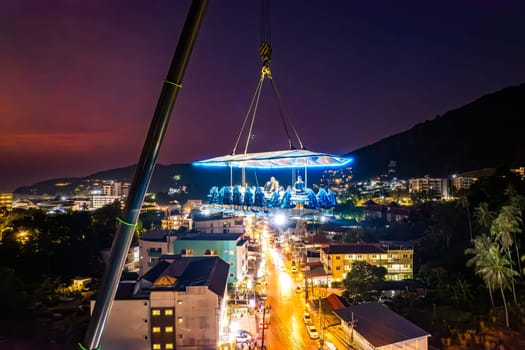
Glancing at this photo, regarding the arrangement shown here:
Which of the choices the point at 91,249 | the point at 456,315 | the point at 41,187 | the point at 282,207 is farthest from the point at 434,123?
the point at 41,187

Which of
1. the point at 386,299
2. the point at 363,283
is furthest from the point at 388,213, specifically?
the point at 363,283

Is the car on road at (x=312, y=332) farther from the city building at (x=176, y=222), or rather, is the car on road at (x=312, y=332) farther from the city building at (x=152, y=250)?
the city building at (x=176, y=222)

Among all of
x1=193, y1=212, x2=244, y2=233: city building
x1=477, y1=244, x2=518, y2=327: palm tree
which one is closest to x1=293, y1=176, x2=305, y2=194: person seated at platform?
x1=477, y1=244, x2=518, y2=327: palm tree

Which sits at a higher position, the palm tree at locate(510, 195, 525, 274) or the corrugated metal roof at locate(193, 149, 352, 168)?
the corrugated metal roof at locate(193, 149, 352, 168)

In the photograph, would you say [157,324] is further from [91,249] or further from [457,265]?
[457,265]

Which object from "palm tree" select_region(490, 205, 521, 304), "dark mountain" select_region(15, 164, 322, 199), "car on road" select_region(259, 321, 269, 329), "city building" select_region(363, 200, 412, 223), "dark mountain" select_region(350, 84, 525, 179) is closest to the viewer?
"car on road" select_region(259, 321, 269, 329)

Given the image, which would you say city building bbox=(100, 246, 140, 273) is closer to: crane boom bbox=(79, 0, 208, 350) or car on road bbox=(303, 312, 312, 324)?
car on road bbox=(303, 312, 312, 324)

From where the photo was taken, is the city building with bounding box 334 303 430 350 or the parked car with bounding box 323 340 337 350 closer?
the city building with bounding box 334 303 430 350

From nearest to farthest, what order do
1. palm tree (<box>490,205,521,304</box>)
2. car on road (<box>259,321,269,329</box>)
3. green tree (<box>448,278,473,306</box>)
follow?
car on road (<box>259,321,269,329</box>), palm tree (<box>490,205,521,304</box>), green tree (<box>448,278,473,306</box>)
